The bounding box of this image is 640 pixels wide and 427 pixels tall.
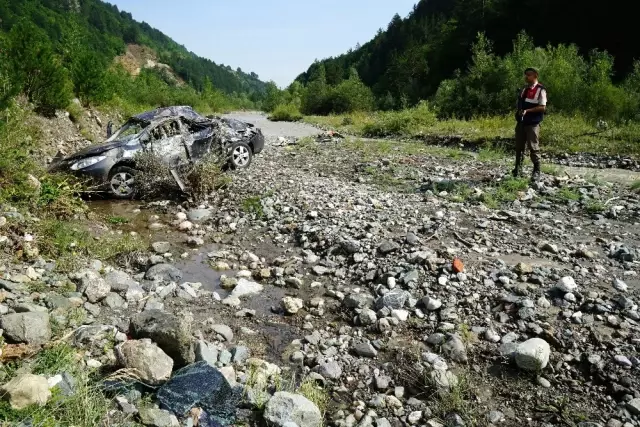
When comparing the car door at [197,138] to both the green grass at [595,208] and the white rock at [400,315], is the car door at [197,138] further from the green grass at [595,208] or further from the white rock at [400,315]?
the green grass at [595,208]

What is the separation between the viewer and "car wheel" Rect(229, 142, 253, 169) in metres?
10.8

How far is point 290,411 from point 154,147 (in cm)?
734

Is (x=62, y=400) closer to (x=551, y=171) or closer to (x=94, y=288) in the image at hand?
(x=94, y=288)

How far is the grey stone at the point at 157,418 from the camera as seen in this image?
8.79 ft

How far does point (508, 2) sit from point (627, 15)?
37.4ft

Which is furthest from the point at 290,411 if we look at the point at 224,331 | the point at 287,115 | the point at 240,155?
the point at 287,115

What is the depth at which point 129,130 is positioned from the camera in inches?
367

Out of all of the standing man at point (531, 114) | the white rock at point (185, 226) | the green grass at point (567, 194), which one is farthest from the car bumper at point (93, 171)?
the green grass at point (567, 194)

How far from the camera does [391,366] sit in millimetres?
3717

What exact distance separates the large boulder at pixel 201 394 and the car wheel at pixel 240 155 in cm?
811

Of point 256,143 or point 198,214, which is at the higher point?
point 256,143

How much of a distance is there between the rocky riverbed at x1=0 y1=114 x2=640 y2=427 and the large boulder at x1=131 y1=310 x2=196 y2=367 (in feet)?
0.04

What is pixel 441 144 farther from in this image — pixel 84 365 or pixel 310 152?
pixel 84 365

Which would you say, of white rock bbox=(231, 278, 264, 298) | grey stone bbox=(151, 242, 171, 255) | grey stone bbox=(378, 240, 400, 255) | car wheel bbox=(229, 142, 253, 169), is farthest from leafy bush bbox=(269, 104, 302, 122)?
white rock bbox=(231, 278, 264, 298)
